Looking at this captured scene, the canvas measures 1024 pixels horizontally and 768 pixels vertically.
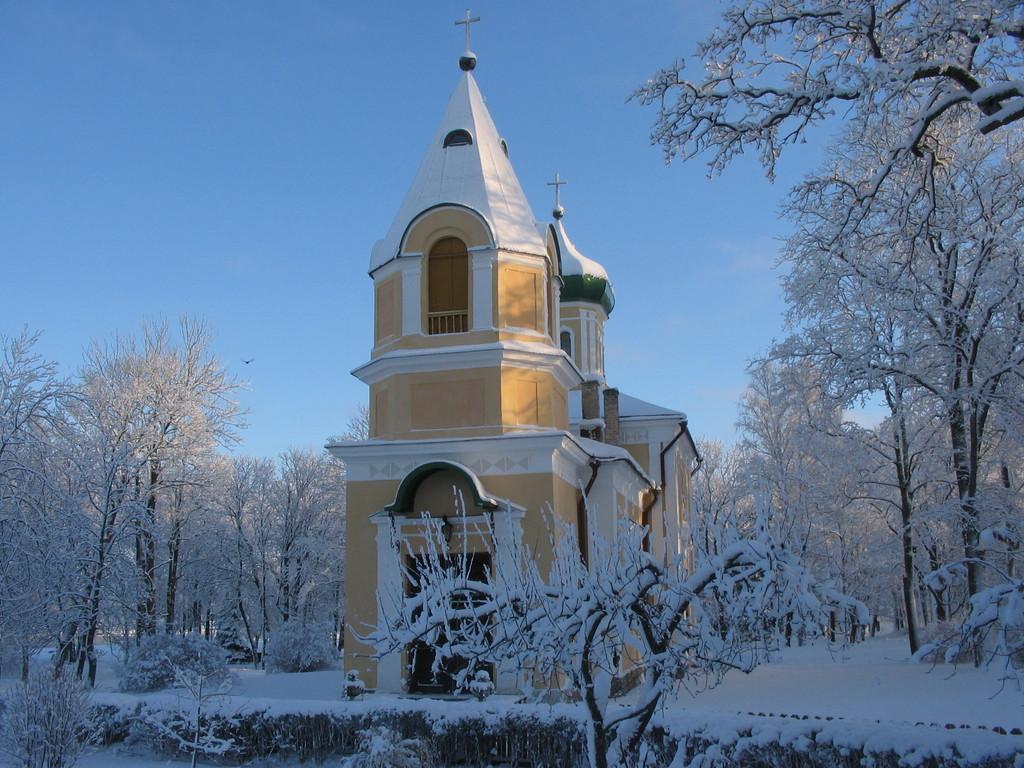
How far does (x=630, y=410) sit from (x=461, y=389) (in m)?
8.45

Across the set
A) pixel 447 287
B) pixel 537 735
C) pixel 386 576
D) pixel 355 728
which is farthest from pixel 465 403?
pixel 537 735

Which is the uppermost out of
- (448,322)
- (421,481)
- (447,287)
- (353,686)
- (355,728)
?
(447,287)

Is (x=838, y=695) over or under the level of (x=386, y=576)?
under

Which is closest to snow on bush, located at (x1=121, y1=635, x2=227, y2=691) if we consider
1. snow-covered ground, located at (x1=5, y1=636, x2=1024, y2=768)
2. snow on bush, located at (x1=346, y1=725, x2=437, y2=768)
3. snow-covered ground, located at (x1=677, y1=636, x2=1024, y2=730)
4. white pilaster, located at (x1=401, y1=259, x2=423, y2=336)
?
snow-covered ground, located at (x1=5, y1=636, x2=1024, y2=768)

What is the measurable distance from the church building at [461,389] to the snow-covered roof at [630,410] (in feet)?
15.1

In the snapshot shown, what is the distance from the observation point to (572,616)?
19.7 feet

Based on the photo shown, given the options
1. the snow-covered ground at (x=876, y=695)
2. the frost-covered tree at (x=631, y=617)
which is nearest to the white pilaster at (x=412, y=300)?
the snow-covered ground at (x=876, y=695)

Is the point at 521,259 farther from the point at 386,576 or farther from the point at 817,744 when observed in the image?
the point at 817,744

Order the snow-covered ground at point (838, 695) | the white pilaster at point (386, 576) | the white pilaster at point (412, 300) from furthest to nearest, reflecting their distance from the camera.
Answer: the white pilaster at point (412, 300) → the white pilaster at point (386, 576) → the snow-covered ground at point (838, 695)

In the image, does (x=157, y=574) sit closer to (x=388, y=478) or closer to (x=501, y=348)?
(x=388, y=478)

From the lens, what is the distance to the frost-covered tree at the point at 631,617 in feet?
18.4

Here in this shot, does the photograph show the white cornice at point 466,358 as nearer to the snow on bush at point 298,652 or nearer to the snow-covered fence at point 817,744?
the snow-covered fence at point 817,744

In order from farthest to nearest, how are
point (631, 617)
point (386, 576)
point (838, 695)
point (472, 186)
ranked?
point (472, 186) → point (386, 576) → point (838, 695) → point (631, 617)

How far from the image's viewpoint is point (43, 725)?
8828 millimetres
